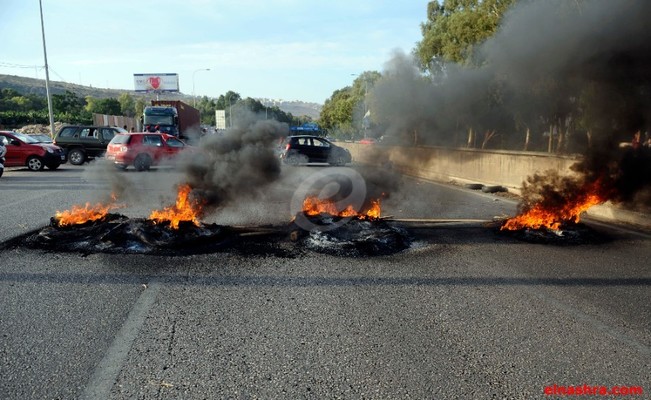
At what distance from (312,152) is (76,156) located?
10.1 m

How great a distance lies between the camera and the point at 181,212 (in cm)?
653

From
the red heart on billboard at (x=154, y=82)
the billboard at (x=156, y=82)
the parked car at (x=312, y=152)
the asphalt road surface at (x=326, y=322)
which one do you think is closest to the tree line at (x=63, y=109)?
the billboard at (x=156, y=82)

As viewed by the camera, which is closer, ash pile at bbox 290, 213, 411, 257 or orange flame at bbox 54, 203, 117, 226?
ash pile at bbox 290, 213, 411, 257

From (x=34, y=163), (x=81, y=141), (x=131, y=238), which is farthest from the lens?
(x=81, y=141)

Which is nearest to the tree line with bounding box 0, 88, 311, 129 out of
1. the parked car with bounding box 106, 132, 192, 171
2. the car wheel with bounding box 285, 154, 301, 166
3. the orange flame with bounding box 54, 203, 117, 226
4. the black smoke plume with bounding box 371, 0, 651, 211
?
the car wheel with bounding box 285, 154, 301, 166

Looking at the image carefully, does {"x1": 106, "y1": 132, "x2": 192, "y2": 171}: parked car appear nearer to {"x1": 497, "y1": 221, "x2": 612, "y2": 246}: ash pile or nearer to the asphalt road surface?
the asphalt road surface

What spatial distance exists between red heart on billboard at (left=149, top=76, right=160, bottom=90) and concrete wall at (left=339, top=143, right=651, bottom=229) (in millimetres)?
53979

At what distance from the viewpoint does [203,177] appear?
723 cm

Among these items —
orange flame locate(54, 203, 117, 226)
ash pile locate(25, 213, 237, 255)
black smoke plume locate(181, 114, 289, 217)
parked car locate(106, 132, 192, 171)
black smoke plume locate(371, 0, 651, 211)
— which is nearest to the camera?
ash pile locate(25, 213, 237, 255)

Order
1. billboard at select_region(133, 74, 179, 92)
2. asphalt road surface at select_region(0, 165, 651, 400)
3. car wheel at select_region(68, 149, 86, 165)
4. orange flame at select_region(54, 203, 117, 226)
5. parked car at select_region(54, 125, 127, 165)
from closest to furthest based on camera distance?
asphalt road surface at select_region(0, 165, 651, 400) < orange flame at select_region(54, 203, 117, 226) < parked car at select_region(54, 125, 127, 165) < car wheel at select_region(68, 149, 86, 165) < billboard at select_region(133, 74, 179, 92)

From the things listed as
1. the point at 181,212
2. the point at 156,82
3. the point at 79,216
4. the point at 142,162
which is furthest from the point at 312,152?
the point at 156,82

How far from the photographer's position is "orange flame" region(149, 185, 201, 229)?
614cm

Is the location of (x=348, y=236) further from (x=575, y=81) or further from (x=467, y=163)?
(x=467, y=163)

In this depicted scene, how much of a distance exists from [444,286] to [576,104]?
579 cm
